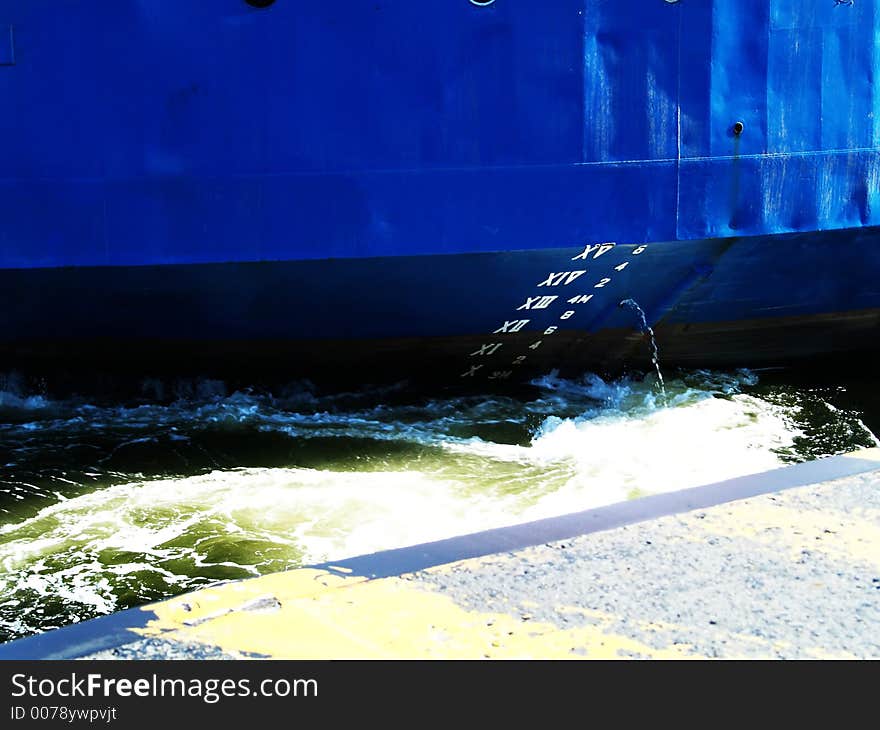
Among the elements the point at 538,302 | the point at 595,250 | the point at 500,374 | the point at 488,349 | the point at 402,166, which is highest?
the point at 402,166

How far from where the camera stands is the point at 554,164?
5879 mm

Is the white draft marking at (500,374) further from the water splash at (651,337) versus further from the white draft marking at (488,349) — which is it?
the water splash at (651,337)

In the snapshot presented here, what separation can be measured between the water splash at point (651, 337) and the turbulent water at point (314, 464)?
8 centimetres

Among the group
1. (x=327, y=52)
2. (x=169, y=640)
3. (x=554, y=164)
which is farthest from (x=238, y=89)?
(x=169, y=640)

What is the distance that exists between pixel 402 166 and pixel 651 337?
2.19 meters

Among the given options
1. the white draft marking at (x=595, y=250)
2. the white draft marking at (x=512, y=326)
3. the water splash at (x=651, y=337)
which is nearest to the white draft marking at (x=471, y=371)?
the white draft marking at (x=512, y=326)

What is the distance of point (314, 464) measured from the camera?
593 cm

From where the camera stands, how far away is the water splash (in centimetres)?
662

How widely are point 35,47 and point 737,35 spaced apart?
394cm

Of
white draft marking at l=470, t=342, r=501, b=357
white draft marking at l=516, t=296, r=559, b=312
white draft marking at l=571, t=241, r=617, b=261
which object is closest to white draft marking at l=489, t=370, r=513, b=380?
white draft marking at l=470, t=342, r=501, b=357

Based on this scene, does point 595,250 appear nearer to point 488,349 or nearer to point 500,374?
point 488,349

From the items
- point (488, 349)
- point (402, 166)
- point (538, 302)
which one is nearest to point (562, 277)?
point (538, 302)

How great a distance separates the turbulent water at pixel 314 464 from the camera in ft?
15.2

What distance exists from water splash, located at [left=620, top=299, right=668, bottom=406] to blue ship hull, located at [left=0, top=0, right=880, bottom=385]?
0.22 feet
